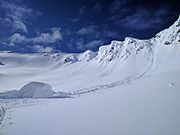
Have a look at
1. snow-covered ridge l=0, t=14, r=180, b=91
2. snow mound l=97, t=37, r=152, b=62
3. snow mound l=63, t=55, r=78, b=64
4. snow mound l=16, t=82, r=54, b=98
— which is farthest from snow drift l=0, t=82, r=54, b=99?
snow mound l=63, t=55, r=78, b=64

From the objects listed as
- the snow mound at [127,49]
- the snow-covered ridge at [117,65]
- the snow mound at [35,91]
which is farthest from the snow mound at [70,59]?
the snow mound at [35,91]

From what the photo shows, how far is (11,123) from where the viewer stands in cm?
1122

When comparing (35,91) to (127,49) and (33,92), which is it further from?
(127,49)

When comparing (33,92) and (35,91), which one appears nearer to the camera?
(35,91)

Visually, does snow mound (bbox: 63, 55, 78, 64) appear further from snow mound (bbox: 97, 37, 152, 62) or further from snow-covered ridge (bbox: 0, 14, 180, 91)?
snow mound (bbox: 97, 37, 152, 62)

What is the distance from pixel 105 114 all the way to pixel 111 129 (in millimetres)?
2603

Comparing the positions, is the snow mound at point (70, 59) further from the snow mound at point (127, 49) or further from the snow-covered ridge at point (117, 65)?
the snow mound at point (127, 49)

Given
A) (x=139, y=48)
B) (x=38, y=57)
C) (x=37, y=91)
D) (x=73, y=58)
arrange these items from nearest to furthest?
(x=37, y=91)
(x=139, y=48)
(x=73, y=58)
(x=38, y=57)

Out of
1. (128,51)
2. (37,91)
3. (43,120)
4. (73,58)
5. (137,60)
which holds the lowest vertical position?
(43,120)

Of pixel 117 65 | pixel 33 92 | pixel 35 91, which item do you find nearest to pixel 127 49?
pixel 117 65

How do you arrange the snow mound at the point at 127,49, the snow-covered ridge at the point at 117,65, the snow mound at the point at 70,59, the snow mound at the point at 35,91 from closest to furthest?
the snow mound at the point at 35,91
the snow-covered ridge at the point at 117,65
the snow mound at the point at 127,49
the snow mound at the point at 70,59

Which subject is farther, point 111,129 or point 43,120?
point 43,120

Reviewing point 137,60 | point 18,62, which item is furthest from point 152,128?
point 18,62

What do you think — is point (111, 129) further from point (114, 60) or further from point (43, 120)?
point (114, 60)
